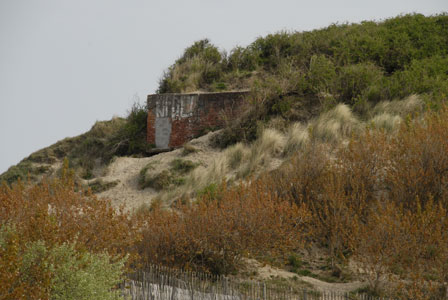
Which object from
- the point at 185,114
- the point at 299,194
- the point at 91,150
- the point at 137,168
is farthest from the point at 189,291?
the point at 91,150

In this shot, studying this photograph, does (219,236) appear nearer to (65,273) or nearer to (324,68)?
(65,273)

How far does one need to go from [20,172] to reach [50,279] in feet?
42.4

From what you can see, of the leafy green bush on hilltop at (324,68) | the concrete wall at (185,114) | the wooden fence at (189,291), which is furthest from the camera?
the concrete wall at (185,114)

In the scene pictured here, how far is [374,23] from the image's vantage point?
1959 centimetres

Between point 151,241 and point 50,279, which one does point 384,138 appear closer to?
point 151,241

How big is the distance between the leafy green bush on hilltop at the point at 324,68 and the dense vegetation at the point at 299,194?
0.06m

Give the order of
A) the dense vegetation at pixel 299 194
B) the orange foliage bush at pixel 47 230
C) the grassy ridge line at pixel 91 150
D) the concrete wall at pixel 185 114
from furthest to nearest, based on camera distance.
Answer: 1. the grassy ridge line at pixel 91 150
2. the concrete wall at pixel 185 114
3. the dense vegetation at pixel 299 194
4. the orange foliage bush at pixel 47 230

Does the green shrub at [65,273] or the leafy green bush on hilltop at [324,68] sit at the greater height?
the leafy green bush on hilltop at [324,68]

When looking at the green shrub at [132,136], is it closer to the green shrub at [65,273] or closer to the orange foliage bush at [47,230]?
the orange foliage bush at [47,230]

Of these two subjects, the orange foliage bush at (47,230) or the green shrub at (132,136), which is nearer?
the orange foliage bush at (47,230)

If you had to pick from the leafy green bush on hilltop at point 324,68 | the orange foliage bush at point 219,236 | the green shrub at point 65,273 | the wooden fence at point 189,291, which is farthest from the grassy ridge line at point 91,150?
the green shrub at point 65,273

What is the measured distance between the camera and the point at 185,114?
16875 millimetres

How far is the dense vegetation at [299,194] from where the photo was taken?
23.1 feet

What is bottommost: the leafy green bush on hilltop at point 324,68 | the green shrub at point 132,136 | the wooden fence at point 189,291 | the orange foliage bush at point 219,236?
the wooden fence at point 189,291
